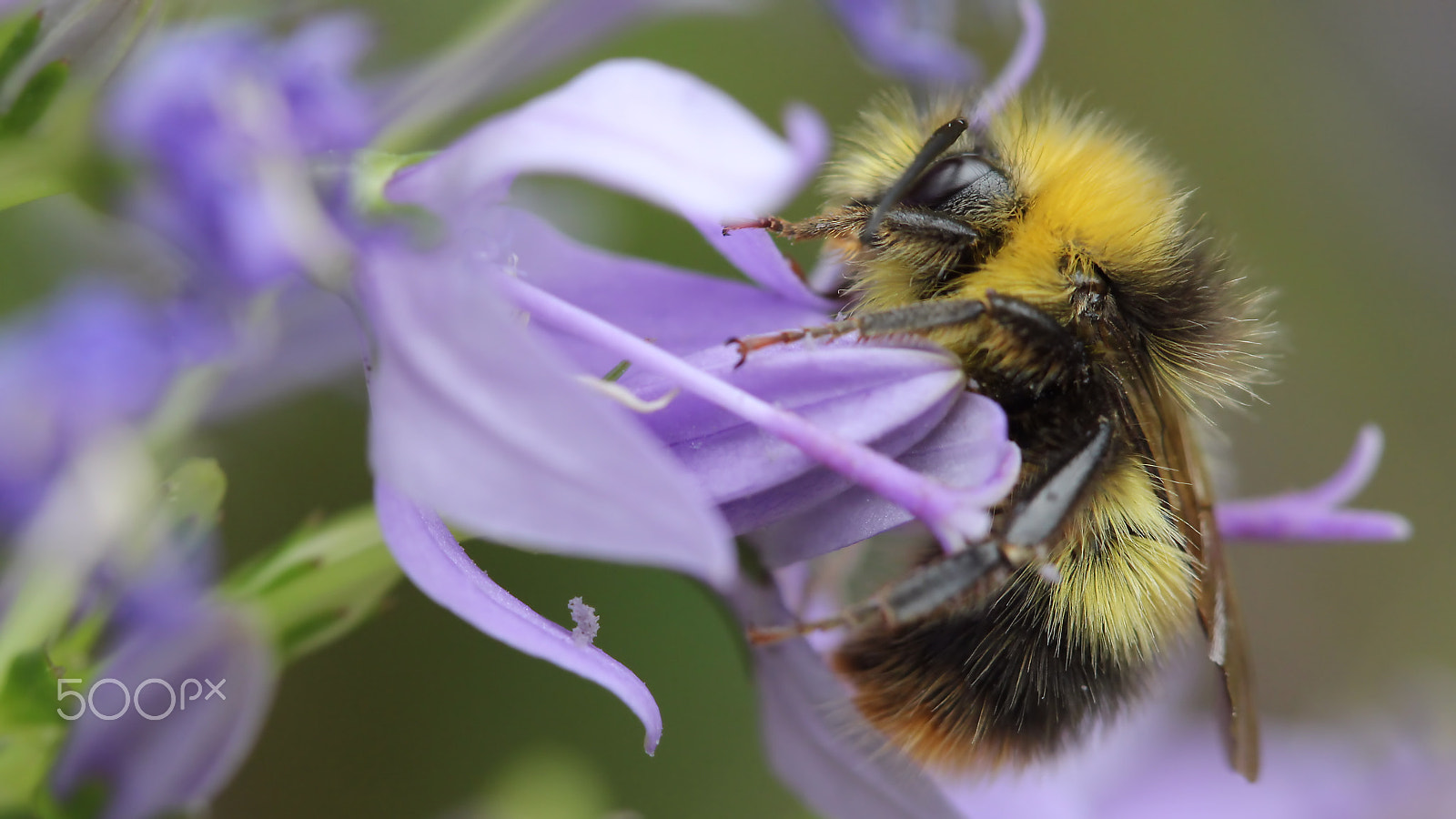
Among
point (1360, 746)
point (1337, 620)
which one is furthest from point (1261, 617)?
point (1360, 746)

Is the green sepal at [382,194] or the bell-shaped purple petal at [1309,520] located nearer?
the green sepal at [382,194]

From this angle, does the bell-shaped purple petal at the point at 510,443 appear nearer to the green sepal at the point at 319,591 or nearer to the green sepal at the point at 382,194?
the green sepal at the point at 382,194

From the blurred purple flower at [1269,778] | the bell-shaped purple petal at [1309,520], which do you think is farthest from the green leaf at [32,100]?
the blurred purple flower at [1269,778]

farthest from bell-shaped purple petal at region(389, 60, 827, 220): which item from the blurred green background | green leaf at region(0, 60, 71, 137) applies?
the blurred green background

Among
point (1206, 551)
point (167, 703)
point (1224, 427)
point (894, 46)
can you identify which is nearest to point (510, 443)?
point (167, 703)

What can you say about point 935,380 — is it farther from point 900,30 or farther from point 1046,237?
point 900,30

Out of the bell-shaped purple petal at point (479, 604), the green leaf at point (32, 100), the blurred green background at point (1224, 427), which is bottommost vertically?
the blurred green background at point (1224, 427)
